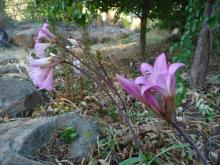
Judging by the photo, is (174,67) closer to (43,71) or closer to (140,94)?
(140,94)

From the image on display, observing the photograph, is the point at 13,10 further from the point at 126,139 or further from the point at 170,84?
the point at 170,84

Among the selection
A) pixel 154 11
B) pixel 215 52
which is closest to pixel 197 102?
pixel 215 52

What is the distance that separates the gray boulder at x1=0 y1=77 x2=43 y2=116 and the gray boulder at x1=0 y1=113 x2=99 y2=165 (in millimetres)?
765

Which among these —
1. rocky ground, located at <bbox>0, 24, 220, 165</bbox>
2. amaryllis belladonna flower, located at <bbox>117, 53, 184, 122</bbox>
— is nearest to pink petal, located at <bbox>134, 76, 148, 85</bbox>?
amaryllis belladonna flower, located at <bbox>117, 53, 184, 122</bbox>

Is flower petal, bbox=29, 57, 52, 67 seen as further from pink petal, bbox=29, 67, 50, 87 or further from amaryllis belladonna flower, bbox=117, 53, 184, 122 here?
amaryllis belladonna flower, bbox=117, 53, 184, 122

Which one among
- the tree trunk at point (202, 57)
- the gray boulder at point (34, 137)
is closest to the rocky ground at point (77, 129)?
the gray boulder at point (34, 137)

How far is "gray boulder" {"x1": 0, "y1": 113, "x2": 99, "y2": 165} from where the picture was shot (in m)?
2.47

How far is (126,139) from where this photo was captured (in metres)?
2.76

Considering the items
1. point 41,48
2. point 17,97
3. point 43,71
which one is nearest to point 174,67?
point 43,71

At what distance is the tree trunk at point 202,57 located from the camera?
3916mm

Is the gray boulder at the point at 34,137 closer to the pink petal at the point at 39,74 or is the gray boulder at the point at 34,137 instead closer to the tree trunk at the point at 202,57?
the pink petal at the point at 39,74

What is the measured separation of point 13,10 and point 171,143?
41.1ft

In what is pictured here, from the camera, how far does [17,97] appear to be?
3.90 meters

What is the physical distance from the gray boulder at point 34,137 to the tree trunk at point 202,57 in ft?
4.89
